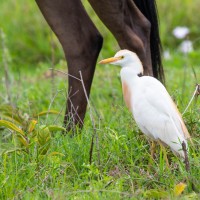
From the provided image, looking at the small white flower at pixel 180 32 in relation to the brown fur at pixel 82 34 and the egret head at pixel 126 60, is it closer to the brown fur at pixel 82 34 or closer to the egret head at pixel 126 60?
the brown fur at pixel 82 34

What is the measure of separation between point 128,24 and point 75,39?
33cm

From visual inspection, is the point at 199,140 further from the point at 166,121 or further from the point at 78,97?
the point at 78,97

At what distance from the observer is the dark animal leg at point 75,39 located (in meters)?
4.41

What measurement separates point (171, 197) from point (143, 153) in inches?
22.7

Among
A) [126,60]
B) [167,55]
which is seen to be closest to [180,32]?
[167,55]

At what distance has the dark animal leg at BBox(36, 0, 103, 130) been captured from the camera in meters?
4.41

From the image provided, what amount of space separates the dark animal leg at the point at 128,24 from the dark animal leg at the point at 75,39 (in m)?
0.11

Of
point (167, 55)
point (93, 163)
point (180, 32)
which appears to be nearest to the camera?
point (93, 163)

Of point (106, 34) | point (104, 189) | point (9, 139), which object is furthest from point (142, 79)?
point (106, 34)

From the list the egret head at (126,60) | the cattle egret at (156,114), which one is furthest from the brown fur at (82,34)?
the cattle egret at (156,114)

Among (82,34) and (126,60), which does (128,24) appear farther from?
(126,60)

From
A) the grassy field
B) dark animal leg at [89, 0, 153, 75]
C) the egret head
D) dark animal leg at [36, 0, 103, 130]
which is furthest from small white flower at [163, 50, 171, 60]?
the egret head

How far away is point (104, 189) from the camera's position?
133 inches

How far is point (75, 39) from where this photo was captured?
14.6 ft
